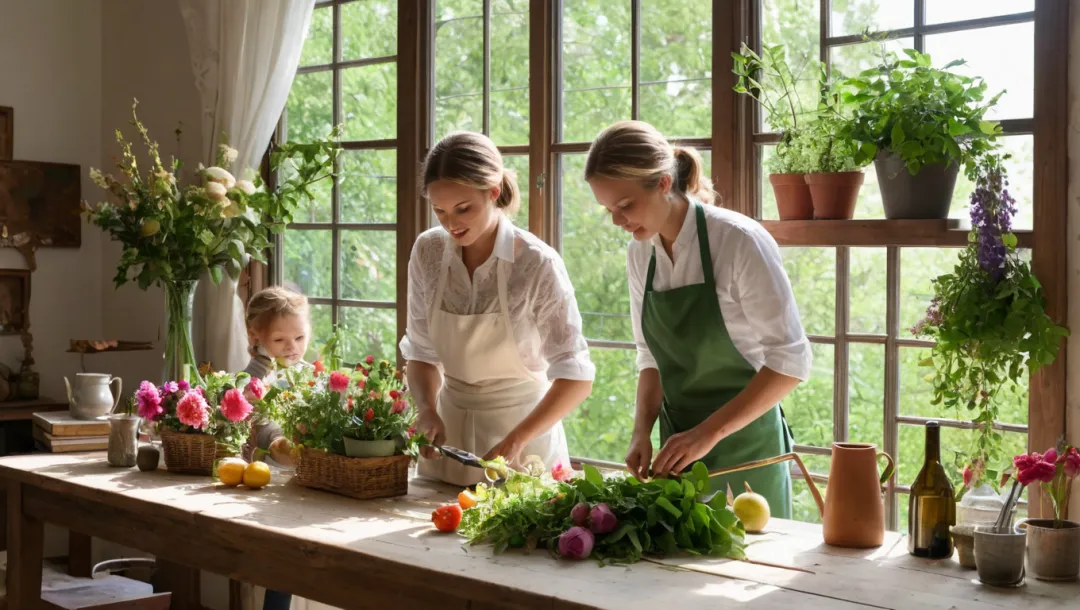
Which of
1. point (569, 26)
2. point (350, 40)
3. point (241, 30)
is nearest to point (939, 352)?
point (569, 26)

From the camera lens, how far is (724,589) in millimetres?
1961

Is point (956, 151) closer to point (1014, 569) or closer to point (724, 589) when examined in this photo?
point (1014, 569)

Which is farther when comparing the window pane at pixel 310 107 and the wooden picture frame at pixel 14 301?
the wooden picture frame at pixel 14 301

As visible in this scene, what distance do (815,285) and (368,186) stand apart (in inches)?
70.1

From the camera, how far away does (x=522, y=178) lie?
380cm

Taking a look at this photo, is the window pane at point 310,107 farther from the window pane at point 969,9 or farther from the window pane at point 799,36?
the window pane at point 969,9

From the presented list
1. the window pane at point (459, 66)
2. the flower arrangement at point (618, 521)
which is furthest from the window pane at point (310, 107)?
the flower arrangement at point (618, 521)

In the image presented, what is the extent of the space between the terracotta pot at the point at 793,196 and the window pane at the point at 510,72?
108 cm

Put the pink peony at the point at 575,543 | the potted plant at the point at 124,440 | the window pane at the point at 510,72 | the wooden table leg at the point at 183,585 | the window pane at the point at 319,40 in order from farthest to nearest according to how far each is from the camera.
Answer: the wooden table leg at the point at 183,585, the window pane at the point at 319,40, the window pane at the point at 510,72, the potted plant at the point at 124,440, the pink peony at the point at 575,543

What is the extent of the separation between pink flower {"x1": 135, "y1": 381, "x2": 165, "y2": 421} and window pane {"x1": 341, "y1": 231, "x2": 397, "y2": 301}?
4.30ft

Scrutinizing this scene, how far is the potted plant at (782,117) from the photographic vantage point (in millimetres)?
2945

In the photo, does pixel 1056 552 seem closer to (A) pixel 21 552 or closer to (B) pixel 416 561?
(B) pixel 416 561

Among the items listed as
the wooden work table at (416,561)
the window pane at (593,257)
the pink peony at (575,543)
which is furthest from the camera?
the window pane at (593,257)

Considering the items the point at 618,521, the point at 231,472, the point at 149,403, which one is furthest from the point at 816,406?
the point at 149,403
